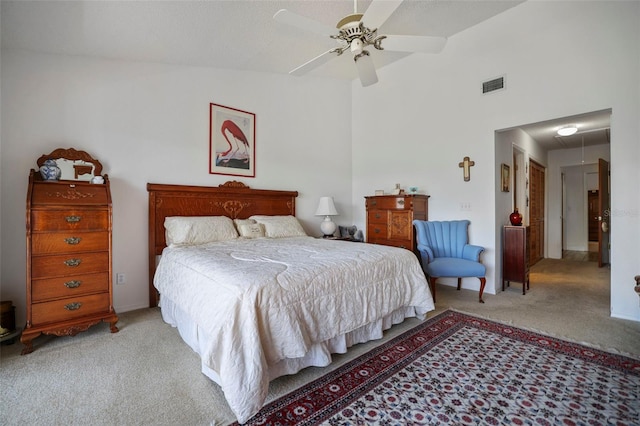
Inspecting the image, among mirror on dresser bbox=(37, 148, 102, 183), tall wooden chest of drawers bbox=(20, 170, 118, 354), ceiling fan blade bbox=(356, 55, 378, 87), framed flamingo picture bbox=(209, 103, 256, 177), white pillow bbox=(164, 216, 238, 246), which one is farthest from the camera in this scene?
framed flamingo picture bbox=(209, 103, 256, 177)

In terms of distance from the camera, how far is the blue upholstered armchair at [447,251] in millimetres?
3307

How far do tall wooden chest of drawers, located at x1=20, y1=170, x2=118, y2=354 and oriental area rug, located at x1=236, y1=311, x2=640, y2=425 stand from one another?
1961mm

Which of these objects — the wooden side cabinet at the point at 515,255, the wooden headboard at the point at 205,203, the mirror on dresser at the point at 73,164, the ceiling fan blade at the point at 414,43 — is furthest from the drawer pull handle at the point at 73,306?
the wooden side cabinet at the point at 515,255

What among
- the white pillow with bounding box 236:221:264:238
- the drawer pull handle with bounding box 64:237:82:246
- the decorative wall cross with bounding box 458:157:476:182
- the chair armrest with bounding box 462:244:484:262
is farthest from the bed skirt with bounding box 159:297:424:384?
the decorative wall cross with bounding box 458:157:476:182

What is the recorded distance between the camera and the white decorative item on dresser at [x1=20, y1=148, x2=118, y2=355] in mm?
2260

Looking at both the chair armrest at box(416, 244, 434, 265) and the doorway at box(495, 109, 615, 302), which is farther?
the doorway at box(495, 109, 615, 302)

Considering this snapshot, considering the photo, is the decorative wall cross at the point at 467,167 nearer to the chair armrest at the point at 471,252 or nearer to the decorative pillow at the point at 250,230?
the chair armrest at the point at 471,252

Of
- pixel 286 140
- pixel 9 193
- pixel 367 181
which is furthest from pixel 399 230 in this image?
pixel 9 193

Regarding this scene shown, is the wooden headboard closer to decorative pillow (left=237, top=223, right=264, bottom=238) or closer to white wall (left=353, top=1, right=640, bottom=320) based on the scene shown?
decorative pillow (left=237, top=223, right=264, bottom=238)

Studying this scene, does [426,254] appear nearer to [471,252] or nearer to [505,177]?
[471,252]

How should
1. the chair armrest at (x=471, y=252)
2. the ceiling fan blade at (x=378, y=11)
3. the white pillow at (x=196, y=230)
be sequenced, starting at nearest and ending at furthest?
the ceiling fan blade at (x=378, y=11)
the white pillow at (x=196, y=230)
the chair armrest at (x=471, y=252)

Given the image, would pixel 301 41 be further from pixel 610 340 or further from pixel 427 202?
pixel 610 340

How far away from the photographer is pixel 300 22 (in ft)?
7.06

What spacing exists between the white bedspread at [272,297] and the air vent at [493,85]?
256 centimetres
